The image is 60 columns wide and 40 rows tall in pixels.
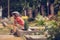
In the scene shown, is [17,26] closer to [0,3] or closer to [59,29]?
[59,29]

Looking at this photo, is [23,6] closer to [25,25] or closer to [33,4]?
[33,4]

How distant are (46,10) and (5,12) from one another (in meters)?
5.81

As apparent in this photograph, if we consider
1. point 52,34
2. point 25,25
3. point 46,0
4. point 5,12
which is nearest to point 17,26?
point 25,25

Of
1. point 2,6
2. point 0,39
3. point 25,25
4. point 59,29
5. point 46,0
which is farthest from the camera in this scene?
point 2,6

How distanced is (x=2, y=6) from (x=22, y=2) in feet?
12.2

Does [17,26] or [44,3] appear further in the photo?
[44,3]

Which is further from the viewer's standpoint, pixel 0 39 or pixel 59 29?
pixel 0 39

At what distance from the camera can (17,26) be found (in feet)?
41.3

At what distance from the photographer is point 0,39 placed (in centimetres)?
1034

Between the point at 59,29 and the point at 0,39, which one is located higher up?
the point at 59,29

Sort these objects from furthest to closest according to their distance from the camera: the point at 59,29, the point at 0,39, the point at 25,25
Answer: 1. the point at 25,25
2. the point at 0,39
3. the point at 59,29

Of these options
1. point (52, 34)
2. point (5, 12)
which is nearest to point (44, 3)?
point (5, 12)

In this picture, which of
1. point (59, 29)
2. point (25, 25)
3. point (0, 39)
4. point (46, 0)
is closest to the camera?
point (59, 29)

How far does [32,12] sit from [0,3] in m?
5.23
